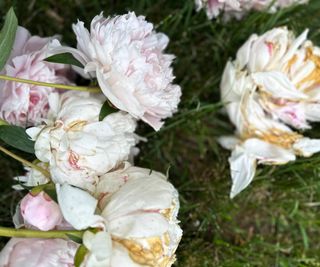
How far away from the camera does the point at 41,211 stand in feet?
2.41

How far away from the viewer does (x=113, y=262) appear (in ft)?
2.26

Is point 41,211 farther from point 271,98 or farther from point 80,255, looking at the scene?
point 271,98

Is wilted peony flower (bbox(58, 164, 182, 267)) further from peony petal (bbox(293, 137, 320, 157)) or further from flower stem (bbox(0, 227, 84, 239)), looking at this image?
peony petal (bbox(293, 137, 320, 157))

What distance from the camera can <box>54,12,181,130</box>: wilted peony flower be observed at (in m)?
0.74

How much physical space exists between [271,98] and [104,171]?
317mm

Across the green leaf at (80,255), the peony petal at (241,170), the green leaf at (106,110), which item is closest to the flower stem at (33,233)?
the green leaf at (80,255)

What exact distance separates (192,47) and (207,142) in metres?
0.16

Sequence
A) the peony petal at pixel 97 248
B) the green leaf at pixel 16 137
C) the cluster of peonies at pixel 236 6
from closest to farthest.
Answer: the peony petal at pixel 97 248 < the green leaf at pixel 16 137 < the cluster of peonies at pixel 236 6

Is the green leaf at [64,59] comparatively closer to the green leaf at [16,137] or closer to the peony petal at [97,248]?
the green leaf at [16,137]

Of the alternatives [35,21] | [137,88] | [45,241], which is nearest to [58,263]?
[45,241]

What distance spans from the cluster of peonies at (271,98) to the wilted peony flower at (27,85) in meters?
0.27

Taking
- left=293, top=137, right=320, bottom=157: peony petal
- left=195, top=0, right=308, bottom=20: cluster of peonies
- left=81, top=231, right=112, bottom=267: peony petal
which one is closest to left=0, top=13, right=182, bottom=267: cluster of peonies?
left=81, top=231, right=112, bottom=267: peony petal

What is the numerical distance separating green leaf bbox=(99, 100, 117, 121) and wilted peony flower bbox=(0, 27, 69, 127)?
0.09 m

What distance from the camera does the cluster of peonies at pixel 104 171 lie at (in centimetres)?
69
